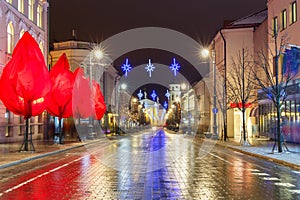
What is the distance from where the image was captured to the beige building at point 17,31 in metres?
38.8

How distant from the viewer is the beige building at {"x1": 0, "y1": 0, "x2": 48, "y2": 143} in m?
38.8

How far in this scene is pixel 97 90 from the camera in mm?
52781

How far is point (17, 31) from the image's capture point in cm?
4266

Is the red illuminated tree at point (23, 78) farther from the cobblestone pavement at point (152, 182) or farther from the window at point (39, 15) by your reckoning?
the window at point (39, 15)

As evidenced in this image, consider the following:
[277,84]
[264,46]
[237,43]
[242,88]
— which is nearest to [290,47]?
[242,88]

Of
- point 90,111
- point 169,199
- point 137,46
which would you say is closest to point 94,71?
point 90,111

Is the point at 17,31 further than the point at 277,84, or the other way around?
the point at 17,31

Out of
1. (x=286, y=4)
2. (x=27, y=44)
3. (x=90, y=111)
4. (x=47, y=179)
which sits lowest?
(x=47, y=179)

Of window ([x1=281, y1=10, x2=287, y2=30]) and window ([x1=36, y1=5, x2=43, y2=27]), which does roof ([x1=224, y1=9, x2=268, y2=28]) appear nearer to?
window ([x1=281, y1=10, x2=287, y2=30])

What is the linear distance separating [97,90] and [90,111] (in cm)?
510

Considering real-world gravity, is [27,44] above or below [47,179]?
above

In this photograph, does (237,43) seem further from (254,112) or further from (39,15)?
(39,15)

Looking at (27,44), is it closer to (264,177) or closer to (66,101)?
(66,101)

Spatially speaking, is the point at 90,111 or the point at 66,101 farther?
the point at 90,111
